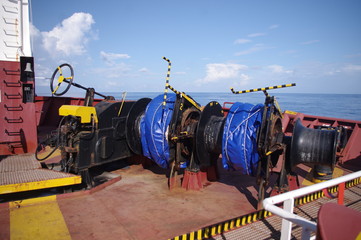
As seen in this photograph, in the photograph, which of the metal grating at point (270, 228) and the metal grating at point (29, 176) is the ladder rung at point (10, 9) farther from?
the metal grating at point (270, 228)

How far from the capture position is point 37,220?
4395mm

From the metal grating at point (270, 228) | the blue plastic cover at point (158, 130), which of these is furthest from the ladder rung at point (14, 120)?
the metal grating at point (270, 228)

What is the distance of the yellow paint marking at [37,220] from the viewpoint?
157 inches

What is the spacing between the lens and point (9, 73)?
7727mm

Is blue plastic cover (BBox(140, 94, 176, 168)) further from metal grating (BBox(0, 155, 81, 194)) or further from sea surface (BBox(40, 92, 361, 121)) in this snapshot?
sea surface (BBox(40, 92, 361, 121))

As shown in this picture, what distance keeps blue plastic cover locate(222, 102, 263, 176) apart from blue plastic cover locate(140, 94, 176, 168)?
55.1 inches

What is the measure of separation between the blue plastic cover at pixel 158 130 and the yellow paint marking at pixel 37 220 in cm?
223

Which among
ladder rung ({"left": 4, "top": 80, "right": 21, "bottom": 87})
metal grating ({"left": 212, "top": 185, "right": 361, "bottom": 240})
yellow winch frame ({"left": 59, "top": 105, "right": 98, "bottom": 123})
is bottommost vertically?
metal grating ({"left": 212, "top": 185, "right": 361, "bottom": 240})

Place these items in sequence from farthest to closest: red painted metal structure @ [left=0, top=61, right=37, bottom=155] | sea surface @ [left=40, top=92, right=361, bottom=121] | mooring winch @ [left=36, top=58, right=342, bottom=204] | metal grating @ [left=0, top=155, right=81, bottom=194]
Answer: sea surface @ [left=40, top=92, right=361, bottom=121] → red painted metal structure @ [left=0, top=61, right=37, bottom=155] → metal grating @ [left=0, top=155, right=81, bottom=194] → mooring winch @ [left=36, top=58, right=342, bottom=204]

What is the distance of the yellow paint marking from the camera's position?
13.1 feet

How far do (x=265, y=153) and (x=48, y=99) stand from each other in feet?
39.6

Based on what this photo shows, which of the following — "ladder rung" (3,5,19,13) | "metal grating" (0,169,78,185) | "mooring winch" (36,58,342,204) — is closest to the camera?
"mooring winch" (36,58,342,204)

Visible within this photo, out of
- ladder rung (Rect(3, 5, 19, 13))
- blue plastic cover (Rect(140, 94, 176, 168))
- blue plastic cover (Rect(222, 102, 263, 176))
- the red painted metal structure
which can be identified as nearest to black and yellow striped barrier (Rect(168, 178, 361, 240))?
blue plastic cover (Rect(222, 102, 263, 176))

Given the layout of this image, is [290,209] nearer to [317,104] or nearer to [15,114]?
[15,114]
